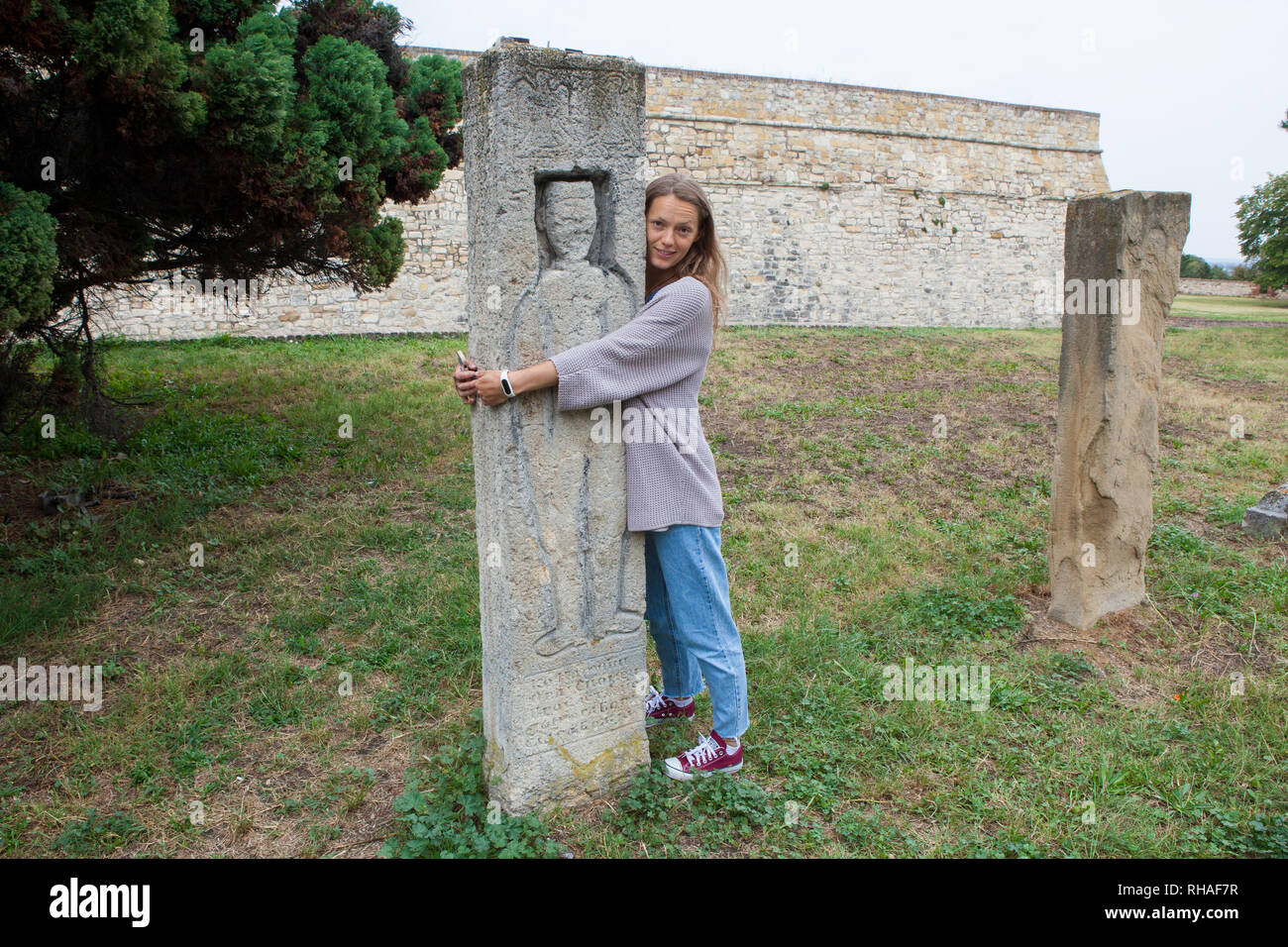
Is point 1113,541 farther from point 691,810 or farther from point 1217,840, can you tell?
point 691,810

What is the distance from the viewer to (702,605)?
2967 mm

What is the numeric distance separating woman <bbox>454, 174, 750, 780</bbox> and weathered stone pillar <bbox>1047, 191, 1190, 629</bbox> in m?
2.41

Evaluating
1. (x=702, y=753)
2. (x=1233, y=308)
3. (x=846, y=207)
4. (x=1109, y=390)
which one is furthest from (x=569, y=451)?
(x=1233, y=308)

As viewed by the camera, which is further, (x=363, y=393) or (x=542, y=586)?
(x=363, y=393)

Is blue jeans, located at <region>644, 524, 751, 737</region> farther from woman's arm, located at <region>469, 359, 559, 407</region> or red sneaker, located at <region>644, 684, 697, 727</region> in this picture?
woman's arm, located at <region>469, 359, 559, 407</region>

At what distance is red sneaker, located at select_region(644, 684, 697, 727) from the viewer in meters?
3.49

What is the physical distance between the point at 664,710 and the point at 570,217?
2.02 meters

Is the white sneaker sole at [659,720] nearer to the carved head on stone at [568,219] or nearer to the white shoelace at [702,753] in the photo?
the white shoelace at [702,753]

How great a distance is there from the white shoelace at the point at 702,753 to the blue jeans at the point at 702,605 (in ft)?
0.26

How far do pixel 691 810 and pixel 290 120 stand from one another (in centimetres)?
526

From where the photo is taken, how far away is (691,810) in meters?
2.99

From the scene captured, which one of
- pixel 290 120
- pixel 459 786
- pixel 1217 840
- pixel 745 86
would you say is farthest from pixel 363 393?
pixel 745 86

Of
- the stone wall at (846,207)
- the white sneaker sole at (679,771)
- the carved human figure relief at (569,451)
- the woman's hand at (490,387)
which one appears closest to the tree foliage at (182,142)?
the woman's hand at (490,387)

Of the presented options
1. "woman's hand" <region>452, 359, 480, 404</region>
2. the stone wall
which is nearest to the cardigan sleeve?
"woman's hand" <region>452, 359, 480, 404</region>
